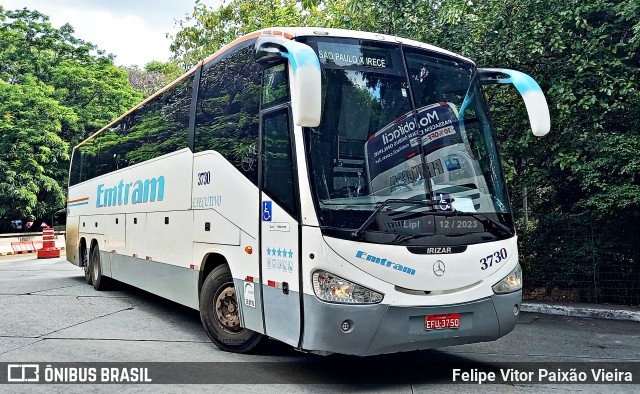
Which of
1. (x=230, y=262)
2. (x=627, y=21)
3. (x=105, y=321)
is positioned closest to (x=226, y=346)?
(x=230, y=262)

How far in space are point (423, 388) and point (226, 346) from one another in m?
2.45

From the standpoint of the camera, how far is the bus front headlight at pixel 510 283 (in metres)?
5.79

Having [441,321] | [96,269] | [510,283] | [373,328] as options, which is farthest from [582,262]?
[96,269]

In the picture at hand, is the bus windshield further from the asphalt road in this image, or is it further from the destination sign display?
the asphalt road

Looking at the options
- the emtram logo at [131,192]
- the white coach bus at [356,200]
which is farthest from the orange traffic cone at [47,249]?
the white coach bus at [356,200]

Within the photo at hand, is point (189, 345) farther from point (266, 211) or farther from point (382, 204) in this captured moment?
point (382, 204)

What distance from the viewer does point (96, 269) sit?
13.0 m

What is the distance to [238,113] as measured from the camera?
6859 mm

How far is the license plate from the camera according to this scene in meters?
5.39

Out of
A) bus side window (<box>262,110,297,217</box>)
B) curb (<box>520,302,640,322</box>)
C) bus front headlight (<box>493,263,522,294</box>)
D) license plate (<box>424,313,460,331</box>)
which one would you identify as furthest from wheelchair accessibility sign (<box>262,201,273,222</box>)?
curb (<box>520,302,640,322</box>)

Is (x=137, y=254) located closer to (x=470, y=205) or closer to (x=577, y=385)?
(x=470, y=205)

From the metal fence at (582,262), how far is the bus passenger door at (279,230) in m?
6.66

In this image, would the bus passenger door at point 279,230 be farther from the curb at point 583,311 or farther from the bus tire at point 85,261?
the bus tire at point 85,261

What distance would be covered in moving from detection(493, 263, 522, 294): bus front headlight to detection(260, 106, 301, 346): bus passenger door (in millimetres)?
1944
